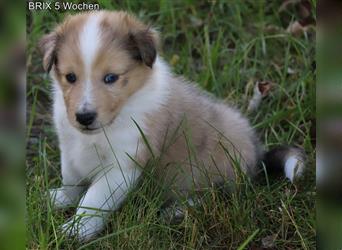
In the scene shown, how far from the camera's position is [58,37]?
2.93 metres

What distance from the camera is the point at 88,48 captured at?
2.81 meters

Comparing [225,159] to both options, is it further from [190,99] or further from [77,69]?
[77,69]

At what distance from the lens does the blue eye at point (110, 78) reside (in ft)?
9.30

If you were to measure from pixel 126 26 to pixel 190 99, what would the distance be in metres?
0.47

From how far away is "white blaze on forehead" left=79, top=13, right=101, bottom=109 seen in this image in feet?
9.07

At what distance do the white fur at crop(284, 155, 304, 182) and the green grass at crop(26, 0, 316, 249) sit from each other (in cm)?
4

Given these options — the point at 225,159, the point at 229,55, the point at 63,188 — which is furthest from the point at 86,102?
the point at 229,55

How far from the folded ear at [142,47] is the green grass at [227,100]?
0.78ft

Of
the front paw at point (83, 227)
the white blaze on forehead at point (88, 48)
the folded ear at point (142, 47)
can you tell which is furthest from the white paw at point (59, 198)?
the folded ear at point (142, 47)

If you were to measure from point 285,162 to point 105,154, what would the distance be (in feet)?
2.52

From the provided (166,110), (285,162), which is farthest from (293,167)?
(166,110)

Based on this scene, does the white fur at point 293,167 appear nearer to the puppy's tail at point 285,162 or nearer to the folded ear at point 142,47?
the puppy's tail at point 285,162

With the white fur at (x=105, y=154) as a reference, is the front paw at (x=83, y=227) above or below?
below

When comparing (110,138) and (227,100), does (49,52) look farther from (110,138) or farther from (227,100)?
(227,100)
